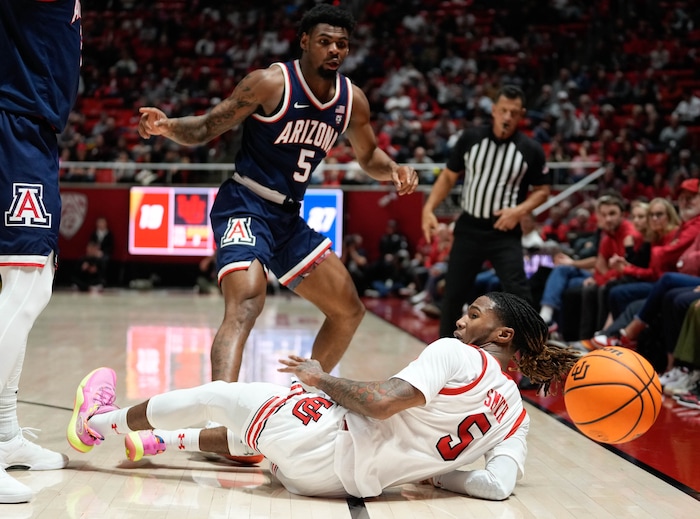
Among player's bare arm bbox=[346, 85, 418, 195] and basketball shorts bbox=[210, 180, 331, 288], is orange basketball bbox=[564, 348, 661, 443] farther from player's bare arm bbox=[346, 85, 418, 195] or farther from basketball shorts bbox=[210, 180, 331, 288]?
basketball shorts bbox=[210, 180, 331, 288]

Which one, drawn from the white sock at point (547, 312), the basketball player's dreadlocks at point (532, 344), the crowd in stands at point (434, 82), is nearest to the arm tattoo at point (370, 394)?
the basketball player's dreadlocks at point (532, 344)

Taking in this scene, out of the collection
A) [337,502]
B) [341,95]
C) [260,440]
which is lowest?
[337,502]

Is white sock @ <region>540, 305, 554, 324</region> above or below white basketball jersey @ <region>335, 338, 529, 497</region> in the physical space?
below

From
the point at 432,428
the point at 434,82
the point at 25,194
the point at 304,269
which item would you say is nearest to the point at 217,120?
the point at 304,269

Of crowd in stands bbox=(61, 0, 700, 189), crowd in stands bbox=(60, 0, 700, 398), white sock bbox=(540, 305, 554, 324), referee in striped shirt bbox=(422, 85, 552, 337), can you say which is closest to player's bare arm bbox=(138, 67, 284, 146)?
referee in striped shirt bbox=(422, 85, 552, 337)

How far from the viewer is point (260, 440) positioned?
127 inches

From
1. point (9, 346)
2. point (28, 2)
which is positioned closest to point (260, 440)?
point (9, 346)

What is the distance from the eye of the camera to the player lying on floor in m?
3.15

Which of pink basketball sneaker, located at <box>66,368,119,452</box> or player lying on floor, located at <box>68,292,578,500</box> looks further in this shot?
pink basketball sneaker, located at <box>66,368,119,452</box>

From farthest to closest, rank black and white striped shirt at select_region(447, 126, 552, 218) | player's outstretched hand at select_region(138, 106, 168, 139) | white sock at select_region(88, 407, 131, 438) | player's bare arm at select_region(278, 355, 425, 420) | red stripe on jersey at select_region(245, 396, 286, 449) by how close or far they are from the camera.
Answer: black and white striped shirt at select_region(447, 126, 552, 218)
player's outstretched hand at select_region(138, 106, 168, 139)
white sock at select_region(88, 407, 131, 438)
red stripe on jersey at select_region(245, 396, 286, 449)
player's bare arm at select_region(278, 355, 425, 420)

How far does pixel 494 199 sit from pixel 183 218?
10.6 m

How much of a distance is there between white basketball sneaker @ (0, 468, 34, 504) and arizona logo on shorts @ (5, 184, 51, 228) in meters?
0.91

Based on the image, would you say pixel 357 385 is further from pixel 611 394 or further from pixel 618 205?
pixel 618 205

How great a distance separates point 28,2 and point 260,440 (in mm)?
1837
